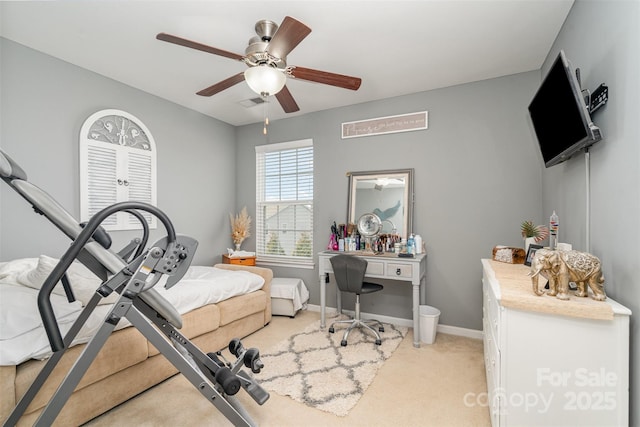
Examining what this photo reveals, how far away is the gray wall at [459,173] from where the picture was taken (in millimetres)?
2832

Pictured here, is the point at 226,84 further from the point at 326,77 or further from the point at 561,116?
the point at 561,116

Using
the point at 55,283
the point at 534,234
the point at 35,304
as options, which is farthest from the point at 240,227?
the point at 534,234

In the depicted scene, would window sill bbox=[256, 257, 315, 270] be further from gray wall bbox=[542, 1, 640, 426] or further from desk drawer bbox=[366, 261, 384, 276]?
gray wall bbox=[542, 1, 640, 426]

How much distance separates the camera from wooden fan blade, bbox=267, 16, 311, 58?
157 centimetres

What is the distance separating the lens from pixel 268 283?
131 inches

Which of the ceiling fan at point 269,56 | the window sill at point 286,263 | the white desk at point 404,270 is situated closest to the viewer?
the ceiling fan at point 269,56

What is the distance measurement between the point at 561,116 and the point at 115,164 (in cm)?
370

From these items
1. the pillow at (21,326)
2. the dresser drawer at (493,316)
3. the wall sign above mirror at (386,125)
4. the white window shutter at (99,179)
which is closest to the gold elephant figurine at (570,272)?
the dresser drawer at (493,316)

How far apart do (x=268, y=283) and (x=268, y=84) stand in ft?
7.26

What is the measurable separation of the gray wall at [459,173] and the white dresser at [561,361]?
1769mm

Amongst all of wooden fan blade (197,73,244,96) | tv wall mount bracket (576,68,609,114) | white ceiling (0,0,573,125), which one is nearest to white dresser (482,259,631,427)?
tv wall mount bracket (576,68,609,114)

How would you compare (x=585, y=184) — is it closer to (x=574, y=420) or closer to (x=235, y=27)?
(x=574, y=420)

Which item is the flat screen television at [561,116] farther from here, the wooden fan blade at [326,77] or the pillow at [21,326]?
the pillow at [21,326]

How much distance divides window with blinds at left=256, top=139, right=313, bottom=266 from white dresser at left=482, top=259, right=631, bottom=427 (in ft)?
9.13
